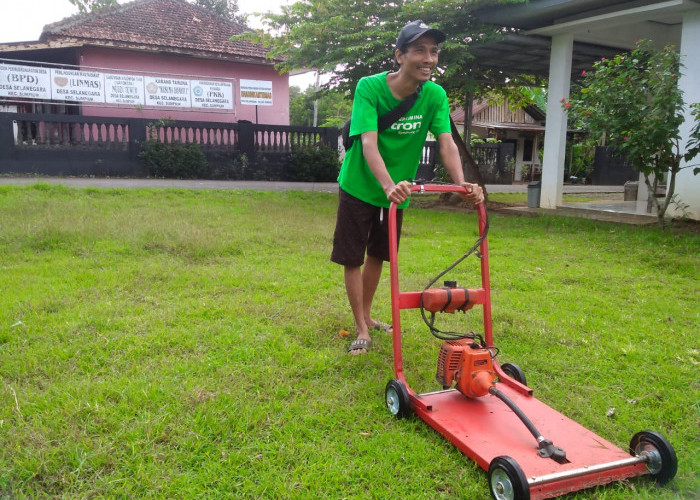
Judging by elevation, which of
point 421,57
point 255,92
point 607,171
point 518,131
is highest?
point 255,92

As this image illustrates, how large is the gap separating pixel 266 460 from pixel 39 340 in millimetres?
1909

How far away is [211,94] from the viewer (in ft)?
51.0

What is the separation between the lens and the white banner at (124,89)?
14.2 metres

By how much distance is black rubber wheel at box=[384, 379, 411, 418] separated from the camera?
8.56 feet

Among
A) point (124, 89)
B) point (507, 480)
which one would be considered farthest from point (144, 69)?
point (507, 480)

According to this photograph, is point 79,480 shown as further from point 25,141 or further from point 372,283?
point 25,141

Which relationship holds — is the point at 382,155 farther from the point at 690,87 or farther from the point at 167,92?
the point at 167,92

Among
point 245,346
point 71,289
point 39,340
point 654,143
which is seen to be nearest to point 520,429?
point 245,346

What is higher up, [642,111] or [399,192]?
[642,111]

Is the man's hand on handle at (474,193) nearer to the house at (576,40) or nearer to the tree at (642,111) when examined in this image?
the tree at (642,111)

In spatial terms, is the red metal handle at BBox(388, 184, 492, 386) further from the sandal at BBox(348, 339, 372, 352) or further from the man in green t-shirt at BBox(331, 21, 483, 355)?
the sandal at BBox(348, 339, 372, 352)

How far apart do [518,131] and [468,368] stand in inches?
1102

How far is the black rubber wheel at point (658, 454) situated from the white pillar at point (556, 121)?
362 inches

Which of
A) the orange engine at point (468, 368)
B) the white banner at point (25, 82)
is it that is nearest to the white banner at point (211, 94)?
the white banner at point (25, 82)
